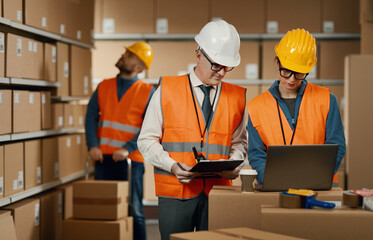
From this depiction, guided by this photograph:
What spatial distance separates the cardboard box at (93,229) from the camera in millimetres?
4152

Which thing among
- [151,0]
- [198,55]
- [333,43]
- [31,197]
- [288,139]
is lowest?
[31,197]

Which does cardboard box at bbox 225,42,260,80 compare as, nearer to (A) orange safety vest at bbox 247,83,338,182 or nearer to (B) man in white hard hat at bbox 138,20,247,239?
(B) man in white hard hat at bbox 138,20,247,239

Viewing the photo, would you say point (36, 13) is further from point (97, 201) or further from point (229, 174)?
point (229, 174)

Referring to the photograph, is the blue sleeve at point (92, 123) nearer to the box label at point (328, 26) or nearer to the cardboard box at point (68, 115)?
the cardboard box at point (68, 115)

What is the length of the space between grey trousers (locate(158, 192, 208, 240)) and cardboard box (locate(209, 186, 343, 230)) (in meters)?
0.46

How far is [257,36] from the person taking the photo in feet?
18.5

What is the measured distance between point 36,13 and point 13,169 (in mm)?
1195

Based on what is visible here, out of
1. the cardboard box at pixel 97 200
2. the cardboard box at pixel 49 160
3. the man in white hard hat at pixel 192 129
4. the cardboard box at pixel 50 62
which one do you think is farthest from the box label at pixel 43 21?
the man in white hard hat at pixel 192 129

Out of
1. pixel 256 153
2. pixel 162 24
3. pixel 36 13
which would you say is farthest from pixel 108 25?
pixel 256 153

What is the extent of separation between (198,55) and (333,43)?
330 centimetres

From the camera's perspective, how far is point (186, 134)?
261 cm

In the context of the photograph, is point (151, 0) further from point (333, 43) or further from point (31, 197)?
point (31, 197)

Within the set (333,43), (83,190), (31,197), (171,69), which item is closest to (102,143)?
(83,190)

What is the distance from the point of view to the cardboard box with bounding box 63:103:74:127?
4690 mm
